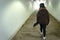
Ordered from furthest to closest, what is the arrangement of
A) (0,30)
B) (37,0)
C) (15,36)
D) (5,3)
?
(37,0) → (15,36) → (5,3) → (0,30)

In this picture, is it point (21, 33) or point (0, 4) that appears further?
point (21, 33)

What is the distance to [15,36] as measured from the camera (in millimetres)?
6195

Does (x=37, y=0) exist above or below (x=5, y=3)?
below

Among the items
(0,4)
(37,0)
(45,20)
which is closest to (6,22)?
(0,4)

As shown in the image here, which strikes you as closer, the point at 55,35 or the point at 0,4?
the point at 0,4

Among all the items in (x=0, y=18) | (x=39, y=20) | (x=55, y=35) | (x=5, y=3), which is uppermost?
(x=5, y=3)

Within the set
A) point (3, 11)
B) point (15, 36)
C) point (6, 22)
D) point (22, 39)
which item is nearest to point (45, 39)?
point (22, 39)

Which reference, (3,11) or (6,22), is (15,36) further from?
(3,11)

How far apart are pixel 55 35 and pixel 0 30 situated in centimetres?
284

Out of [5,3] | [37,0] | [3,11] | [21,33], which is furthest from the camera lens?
[37,0]

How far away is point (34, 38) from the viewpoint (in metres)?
5.87

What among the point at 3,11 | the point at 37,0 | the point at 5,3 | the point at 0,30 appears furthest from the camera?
the point at 37,0

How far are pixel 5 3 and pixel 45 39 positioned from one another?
84.9 inches

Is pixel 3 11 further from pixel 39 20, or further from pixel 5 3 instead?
pixel 39 20
